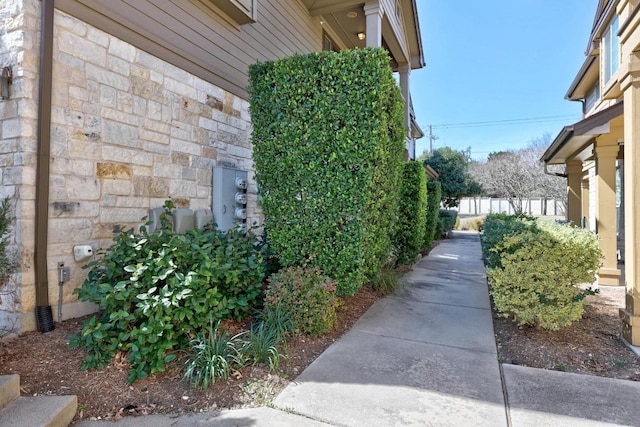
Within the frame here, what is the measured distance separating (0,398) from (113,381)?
624 millimetres

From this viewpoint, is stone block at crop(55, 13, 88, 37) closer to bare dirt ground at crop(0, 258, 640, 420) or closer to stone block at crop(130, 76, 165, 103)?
stone block at crop(130, 76, 165, 103)

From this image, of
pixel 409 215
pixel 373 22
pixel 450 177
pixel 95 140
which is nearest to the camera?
pixel 95 140

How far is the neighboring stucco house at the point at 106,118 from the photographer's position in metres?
3.17

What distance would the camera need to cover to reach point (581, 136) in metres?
6.24

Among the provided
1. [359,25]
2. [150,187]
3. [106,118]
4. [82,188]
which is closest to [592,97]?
[359,25]

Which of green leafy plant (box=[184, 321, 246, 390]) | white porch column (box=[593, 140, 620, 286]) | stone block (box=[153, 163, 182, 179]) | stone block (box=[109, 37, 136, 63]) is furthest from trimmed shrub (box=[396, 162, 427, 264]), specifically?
stone block (box=[109, 37, 136, 63])

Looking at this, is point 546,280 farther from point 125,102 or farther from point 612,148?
point 125,102

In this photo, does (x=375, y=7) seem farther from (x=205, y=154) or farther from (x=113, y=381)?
(x=113, y=381)

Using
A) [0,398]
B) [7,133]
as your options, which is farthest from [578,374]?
[7,133]

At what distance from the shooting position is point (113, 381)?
264cm

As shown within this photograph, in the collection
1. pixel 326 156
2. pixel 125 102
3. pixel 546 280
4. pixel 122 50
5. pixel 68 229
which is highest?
pixel 122 50

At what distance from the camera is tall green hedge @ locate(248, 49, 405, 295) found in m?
3.96

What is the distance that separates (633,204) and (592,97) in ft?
32.4

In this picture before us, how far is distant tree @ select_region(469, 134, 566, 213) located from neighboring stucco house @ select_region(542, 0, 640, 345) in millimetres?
10188
